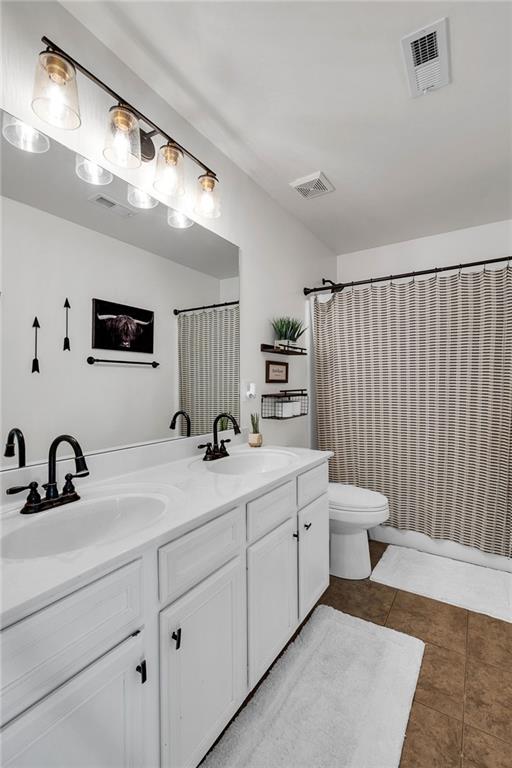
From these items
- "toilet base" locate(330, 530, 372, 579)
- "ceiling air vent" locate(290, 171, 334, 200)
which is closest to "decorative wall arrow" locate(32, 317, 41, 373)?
"ceiling air vent" locate(290, 171, 334, 200)

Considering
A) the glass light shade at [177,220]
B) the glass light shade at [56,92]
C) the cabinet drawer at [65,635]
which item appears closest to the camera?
the cabinet drawer at [65,635]

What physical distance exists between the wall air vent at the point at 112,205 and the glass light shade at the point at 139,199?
4 cm

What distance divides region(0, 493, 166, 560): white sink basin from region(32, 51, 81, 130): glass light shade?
3.91 ft

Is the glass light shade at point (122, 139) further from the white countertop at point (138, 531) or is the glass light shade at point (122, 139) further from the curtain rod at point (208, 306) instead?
the white countertop at point (138, 531)

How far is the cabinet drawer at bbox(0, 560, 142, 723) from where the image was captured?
63cm

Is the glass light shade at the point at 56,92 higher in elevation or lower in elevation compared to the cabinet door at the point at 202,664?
higher

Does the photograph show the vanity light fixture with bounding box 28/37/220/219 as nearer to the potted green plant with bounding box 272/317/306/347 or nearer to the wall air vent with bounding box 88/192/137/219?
the wall air vent with bounding box 88/192/137/219

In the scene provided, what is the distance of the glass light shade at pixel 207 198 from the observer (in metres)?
1.66

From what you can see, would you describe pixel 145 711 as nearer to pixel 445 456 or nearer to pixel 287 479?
pixel 287 479

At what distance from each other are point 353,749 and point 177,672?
0.72 metres

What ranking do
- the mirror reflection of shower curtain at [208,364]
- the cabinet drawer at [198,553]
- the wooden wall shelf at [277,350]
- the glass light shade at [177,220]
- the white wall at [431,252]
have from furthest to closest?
the white wall at [431,252] → the wooden wall shelf at [277,350] → the mirror reflection of shower curtain at [208,364] → the glass light shade at [177,220] → the cabinet drawer at [198,553]

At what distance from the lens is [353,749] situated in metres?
1.18

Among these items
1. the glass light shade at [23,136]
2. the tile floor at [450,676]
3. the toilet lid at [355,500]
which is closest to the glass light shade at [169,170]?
the glass light shade at [23,136]

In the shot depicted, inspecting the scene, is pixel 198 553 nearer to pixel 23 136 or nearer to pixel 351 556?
pixel 23 136
